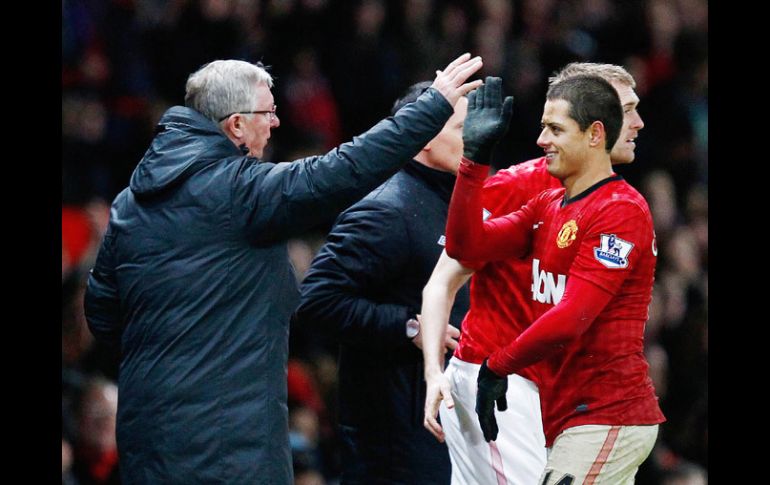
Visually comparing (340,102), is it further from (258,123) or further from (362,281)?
(258,123)

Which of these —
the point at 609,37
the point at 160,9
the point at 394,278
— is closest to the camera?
the point at 394,278

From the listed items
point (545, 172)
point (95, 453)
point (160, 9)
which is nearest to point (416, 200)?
point (545, 172)

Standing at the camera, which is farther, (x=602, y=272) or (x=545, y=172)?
(x=545, y=172)

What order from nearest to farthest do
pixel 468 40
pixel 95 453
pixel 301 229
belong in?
pixel 301 229
pixel 95 453
pixel 468 40

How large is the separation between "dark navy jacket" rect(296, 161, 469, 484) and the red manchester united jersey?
0.45m

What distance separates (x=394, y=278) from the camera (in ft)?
16.6

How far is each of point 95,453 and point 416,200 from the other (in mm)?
2048

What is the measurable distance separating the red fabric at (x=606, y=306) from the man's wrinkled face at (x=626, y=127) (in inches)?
13.2

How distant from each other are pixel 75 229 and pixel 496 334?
3.67 meters

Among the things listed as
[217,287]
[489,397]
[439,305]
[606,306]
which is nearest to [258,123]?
[217,287]

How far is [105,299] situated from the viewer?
14.6 ft

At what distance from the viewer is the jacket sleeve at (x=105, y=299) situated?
4391 mm

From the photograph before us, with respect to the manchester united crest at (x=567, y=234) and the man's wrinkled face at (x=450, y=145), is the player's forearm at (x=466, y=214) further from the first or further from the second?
the man's wrinkled face at (x=450, y=145)

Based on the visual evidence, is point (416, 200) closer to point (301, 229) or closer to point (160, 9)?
point (301, 229)
